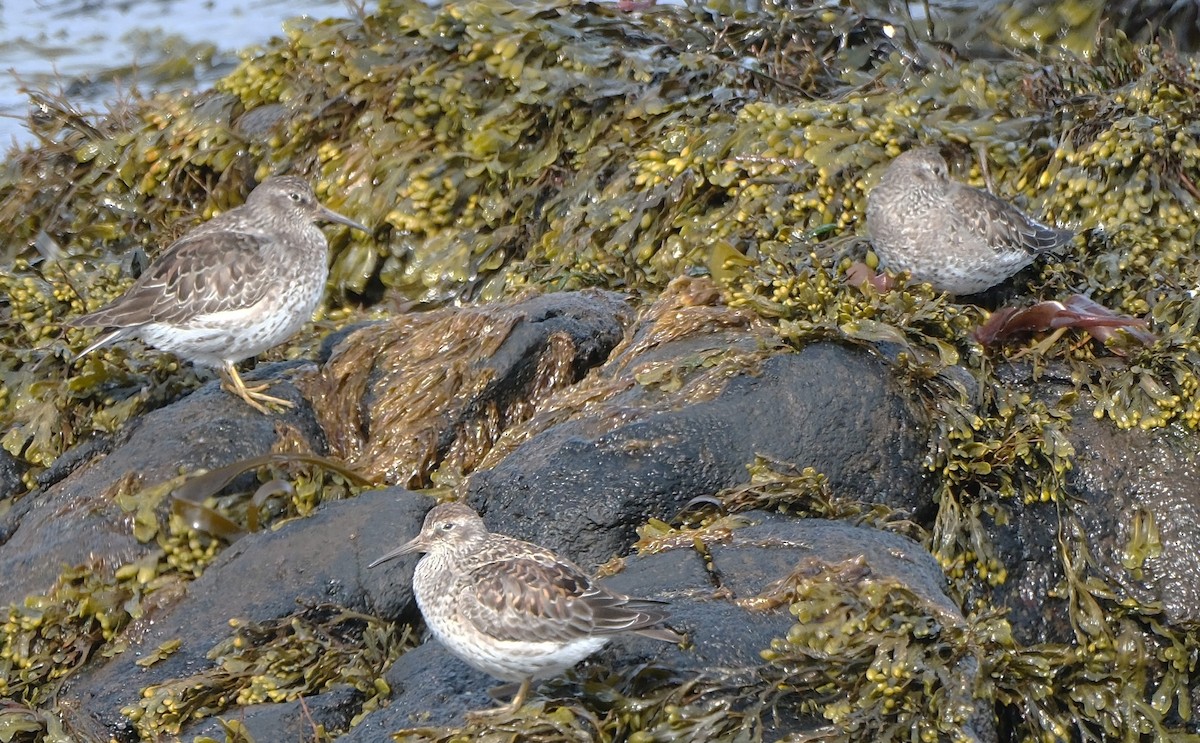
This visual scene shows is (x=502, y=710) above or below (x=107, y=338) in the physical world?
below

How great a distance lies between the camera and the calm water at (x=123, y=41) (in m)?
10.7

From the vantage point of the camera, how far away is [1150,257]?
6.37 meters

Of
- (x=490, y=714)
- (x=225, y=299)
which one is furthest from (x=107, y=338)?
(x=490, y=714)

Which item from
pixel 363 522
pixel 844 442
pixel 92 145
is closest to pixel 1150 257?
pixel 844 442

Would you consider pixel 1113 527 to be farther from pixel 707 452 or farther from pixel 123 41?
pixel 123 41

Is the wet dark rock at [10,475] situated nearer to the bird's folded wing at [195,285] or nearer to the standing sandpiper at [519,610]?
the bird's folded wing at [195,285]

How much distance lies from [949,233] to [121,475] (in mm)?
3743

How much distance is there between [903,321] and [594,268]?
1980 millimetres

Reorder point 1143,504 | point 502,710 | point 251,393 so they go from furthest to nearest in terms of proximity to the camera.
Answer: point 251,393 < point 1143,504 < point 502,710

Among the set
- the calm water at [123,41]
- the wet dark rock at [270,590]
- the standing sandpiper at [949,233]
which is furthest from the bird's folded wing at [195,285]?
the calm water at [123,41]

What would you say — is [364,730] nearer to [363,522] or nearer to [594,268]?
[363,522]

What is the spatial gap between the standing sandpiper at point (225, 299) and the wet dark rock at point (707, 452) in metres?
1.37

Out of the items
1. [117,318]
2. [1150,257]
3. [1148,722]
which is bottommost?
[1148,722]

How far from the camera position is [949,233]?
6172mm
